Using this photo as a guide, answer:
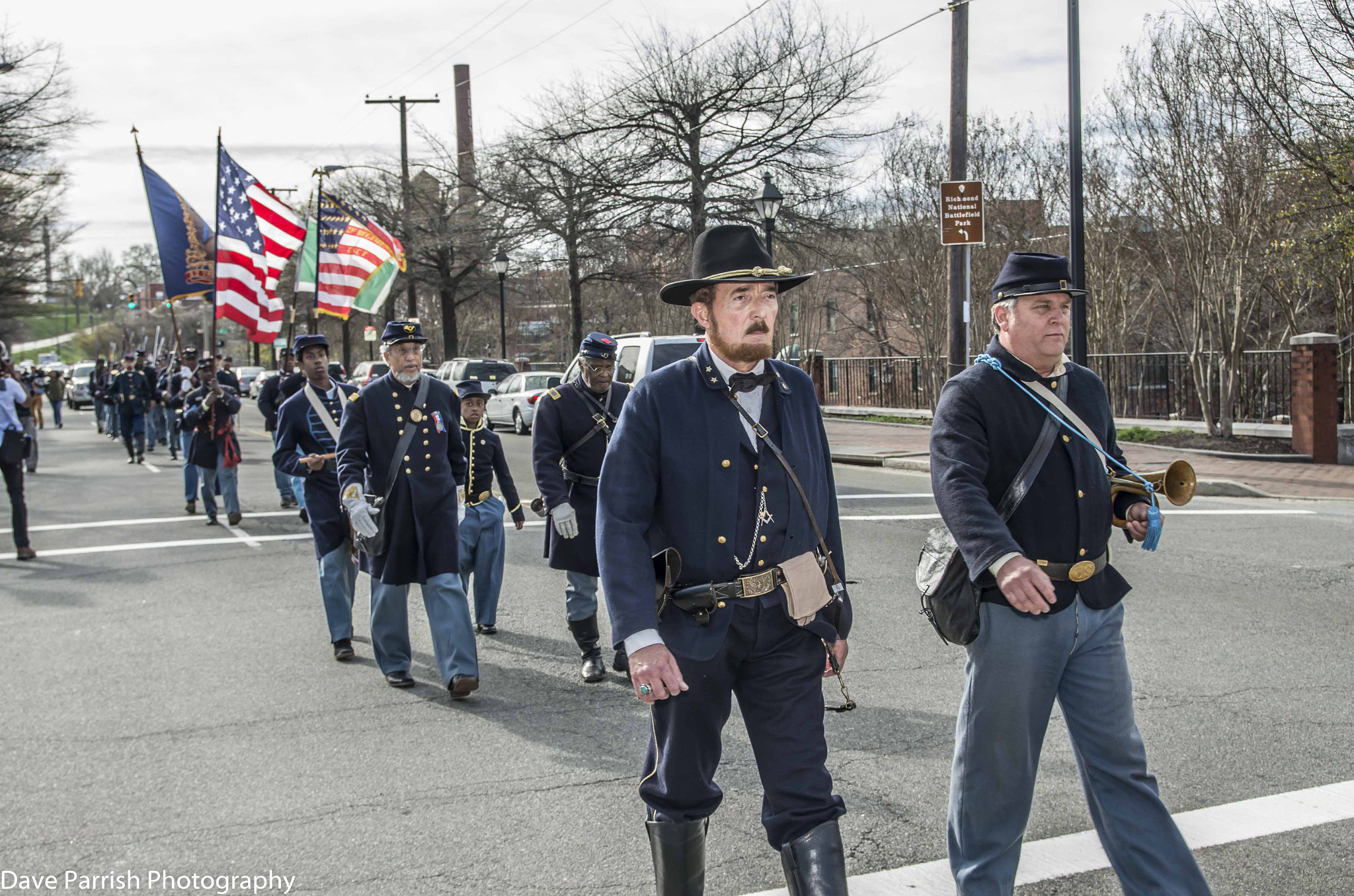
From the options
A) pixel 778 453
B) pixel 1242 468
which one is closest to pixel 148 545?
pixel 778 453

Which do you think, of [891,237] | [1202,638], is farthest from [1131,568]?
[891,237]

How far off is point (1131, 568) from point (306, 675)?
609 cm

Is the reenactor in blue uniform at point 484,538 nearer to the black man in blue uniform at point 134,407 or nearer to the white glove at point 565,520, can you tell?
the white glove at point 565,520

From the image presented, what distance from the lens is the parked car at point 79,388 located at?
170 ft

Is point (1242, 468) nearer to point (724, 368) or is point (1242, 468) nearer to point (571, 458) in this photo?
point (571, 458)

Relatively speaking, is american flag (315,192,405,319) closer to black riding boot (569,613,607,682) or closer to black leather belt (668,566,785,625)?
black riding boot (569,613,607,682)

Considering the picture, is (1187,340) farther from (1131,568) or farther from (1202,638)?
(1202,638)

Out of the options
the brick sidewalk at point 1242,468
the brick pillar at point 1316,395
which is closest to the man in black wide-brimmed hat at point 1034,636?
the brick sidewalk at point 1242,468

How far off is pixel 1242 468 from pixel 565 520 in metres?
13.1

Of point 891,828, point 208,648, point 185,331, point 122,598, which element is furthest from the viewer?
point 185,331

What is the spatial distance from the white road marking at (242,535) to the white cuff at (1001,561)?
372 inches

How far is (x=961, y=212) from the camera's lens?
53.4 ft

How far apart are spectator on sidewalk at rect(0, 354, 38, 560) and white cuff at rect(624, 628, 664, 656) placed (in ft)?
31.3

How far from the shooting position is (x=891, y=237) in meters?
32.7
